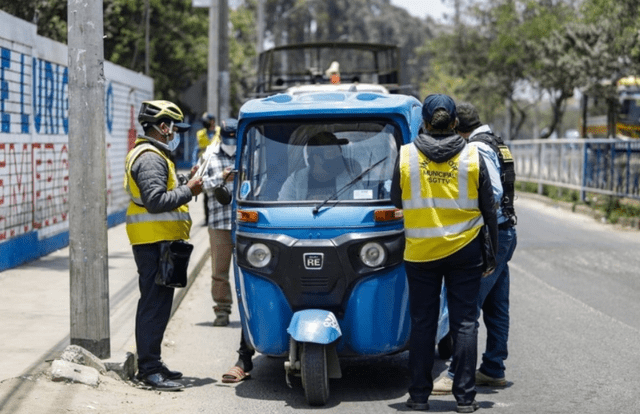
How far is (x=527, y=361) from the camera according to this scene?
8164mm

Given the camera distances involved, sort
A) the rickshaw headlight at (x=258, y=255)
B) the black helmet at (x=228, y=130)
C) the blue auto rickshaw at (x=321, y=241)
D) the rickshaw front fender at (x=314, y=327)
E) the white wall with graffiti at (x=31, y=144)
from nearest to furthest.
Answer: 1. the rickshaw front fender at (x=314, y=327)
2. the blue auto rickshaw at (x=321, y=241)
3. the rickshaw headlight at (x=258, y=255)
4. the black helmet at (x=228, y=130)
5. the white wall with graffiti at (x=31, y=144)

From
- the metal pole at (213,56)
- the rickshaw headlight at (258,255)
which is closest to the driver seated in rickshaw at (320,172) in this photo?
the rickshaw headlight at (258,255)

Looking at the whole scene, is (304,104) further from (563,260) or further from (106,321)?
(563,260)

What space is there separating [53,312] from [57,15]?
11.3 m

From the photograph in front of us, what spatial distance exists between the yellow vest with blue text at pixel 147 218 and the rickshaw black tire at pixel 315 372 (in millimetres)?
1301

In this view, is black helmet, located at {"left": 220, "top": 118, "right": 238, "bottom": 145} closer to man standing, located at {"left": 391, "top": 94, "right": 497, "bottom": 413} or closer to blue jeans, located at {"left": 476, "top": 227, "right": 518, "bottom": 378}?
blue jeans, located at {"left": 476, "top": 227, "right": 518, "bottom": 378}

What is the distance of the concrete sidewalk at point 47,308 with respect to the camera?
309 inches

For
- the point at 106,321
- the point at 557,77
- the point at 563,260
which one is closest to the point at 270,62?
the point at 563,260

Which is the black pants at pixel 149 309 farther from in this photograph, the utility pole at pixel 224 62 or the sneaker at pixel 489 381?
the utility pole at pixel 224 62

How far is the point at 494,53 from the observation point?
4572cm

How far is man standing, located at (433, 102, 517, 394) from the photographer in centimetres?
702

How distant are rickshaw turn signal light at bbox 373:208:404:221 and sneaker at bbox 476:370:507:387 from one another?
131 centimetres

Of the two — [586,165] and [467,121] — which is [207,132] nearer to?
[467,121]

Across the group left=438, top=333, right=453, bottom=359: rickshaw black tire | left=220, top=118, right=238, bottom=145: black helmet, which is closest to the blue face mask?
left=220, top=118, right=238, bottom=145: black helmet
